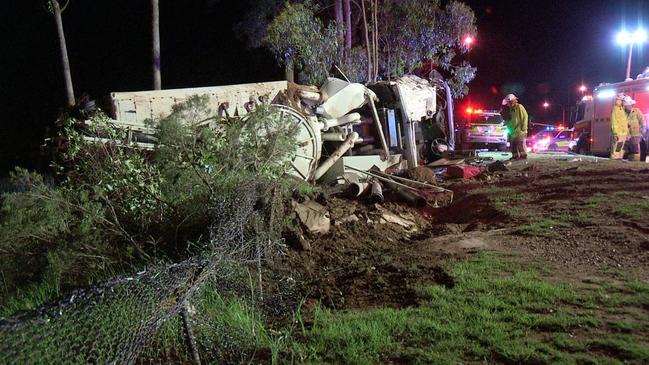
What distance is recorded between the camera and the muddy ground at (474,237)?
5.04 metres

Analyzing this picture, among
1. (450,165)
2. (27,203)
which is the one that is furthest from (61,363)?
(450,165)

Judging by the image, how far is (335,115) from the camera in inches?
407

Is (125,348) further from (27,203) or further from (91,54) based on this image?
(91,54)

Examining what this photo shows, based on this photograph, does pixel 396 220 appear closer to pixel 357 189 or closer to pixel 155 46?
pixel 357 189

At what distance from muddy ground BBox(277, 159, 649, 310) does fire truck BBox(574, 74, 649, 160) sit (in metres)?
8.75

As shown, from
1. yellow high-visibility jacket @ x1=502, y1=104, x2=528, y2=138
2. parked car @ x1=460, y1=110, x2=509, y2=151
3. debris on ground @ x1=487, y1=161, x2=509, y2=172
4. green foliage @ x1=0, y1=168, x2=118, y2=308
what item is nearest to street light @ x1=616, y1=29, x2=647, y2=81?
parked car @ x1=460, y1=110, x2=509, y2=151

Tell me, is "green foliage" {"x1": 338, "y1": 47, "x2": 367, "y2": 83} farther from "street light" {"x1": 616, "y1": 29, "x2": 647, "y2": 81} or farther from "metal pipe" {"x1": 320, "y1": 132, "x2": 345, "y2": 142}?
"street light" {"x1": 616, "y1": 29, "x2": 647, "y2": 81}

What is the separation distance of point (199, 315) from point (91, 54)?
22599mm

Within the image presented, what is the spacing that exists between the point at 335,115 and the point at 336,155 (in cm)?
96

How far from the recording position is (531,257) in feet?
17.8

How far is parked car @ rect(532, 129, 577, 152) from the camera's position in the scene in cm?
2317

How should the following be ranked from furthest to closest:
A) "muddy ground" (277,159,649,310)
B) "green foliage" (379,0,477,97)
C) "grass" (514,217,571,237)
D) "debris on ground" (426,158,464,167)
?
"green foliage" (379,0,477,97)
"debris on ground" (426,158,464,167)
"grass" (514,217,571,237)
"muddy ground" (277,159,649,310)

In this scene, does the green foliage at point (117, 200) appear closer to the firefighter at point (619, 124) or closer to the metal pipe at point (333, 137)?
the metal pipe at point (333, 137)

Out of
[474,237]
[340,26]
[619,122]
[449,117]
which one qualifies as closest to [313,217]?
[474,237]
